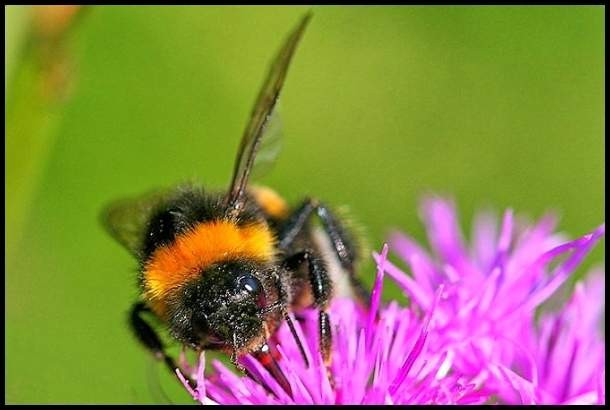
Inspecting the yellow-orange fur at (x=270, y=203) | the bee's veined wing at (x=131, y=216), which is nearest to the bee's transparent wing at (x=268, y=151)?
the yellow-orange fur at (x=270, y=203)

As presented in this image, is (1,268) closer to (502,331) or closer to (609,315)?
(502,331)

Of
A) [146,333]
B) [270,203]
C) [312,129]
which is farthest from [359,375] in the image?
[312,129]

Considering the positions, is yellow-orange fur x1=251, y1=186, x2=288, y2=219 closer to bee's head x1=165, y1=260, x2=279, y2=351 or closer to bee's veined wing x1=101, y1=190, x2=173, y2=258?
bee's veined wing x1=101, y1=190, x2=173, y2=258

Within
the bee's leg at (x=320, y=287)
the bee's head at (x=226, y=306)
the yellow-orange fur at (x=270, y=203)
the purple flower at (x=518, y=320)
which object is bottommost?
the purple flower at (x=518, y=320)

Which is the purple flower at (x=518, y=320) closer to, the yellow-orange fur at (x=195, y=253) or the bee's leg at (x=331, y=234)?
the bee's leg at (x=331, y=234)

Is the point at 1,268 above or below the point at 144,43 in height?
below
